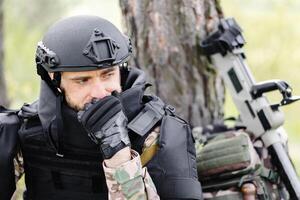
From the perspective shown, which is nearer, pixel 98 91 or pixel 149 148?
pixel 98 91

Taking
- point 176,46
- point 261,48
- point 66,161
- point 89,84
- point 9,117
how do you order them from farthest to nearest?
point 261,48, point 176,46, point 9,117, point 66,161, point 89,84

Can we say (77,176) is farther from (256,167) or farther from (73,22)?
(256,167)

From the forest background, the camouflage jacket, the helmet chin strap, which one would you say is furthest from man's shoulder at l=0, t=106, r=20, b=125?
the forest background

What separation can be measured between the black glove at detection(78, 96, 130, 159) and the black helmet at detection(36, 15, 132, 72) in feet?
0.67

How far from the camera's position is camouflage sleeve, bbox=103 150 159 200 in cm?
320

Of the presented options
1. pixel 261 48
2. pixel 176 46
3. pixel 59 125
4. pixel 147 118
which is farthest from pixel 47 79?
pixel 261 48

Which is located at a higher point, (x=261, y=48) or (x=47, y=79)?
(x=47, y=79)

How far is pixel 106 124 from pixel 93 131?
78 mm

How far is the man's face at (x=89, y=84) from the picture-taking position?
129 inches

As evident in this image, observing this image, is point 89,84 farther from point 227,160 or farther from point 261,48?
point 261,48

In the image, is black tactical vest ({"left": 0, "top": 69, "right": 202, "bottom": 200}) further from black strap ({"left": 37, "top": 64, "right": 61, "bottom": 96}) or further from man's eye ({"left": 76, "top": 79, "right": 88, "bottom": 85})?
man's eye ({"left": 76, "top": 79, "right": 88, "bottom": 85})

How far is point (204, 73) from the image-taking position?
4.79m

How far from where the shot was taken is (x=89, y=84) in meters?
3.31

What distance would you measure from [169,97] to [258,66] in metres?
6.74
